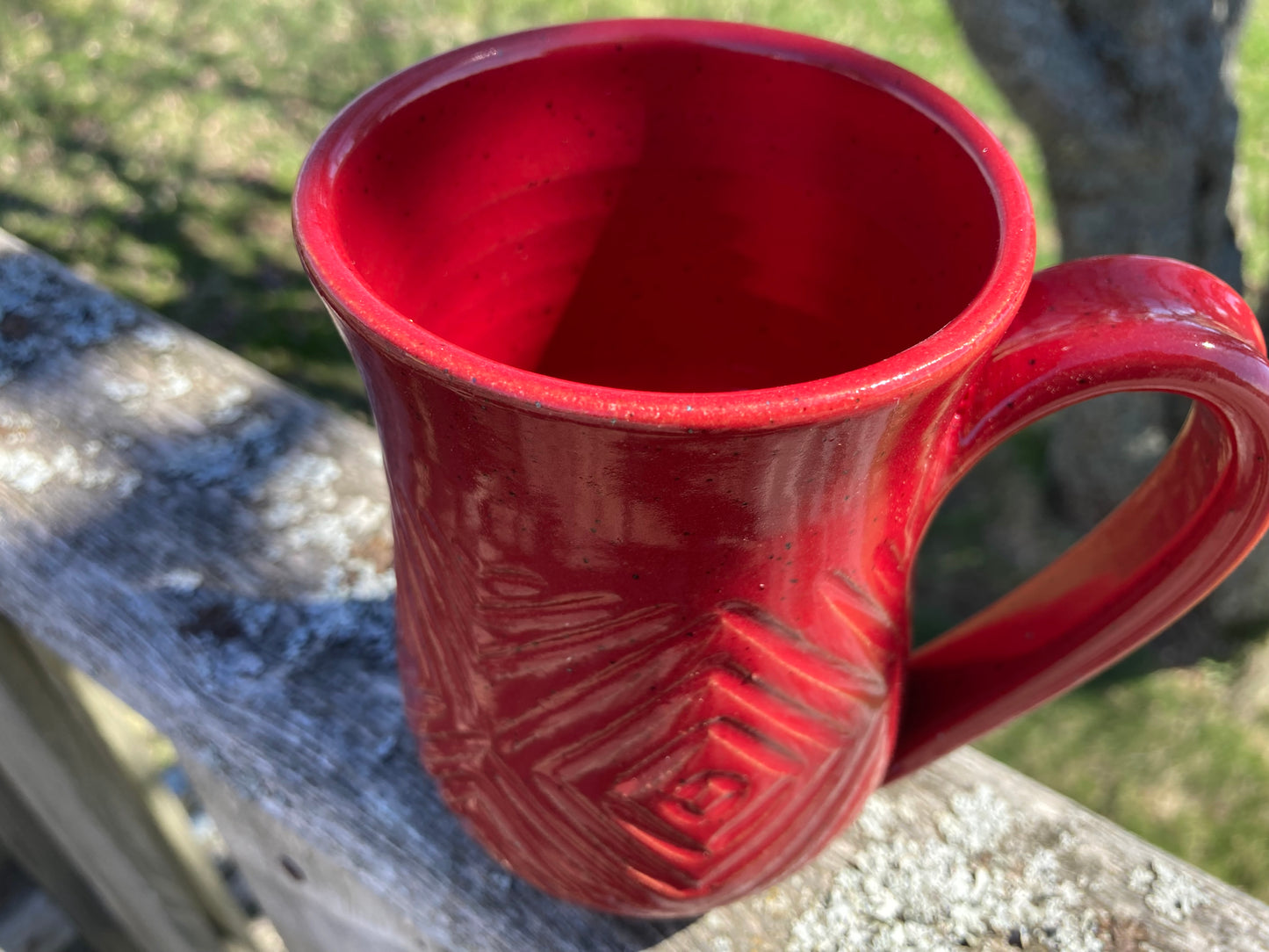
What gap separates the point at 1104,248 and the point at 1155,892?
62.8 inches

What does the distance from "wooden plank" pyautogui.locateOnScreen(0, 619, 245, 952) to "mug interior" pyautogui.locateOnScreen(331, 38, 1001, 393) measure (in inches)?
27.1

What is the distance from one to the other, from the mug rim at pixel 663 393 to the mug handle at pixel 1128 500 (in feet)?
0.18

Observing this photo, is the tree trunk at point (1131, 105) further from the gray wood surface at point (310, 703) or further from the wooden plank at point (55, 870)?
the wooden plank at point (55, 870)

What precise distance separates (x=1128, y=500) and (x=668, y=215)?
378 millimetres

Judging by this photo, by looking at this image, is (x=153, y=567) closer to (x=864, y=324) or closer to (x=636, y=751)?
(x=636, y=751)

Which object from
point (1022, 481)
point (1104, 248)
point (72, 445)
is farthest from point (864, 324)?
point (1022, 481)

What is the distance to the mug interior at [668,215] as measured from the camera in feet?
2.19

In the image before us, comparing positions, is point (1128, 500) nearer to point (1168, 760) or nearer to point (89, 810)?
point (89, 810)

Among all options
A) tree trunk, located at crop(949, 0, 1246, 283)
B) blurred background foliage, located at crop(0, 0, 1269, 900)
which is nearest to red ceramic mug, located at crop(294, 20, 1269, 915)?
tree trunk, located at crop(949, 0, 1246, 283)

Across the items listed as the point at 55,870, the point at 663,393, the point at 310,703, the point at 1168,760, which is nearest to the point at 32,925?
the point at 55,870

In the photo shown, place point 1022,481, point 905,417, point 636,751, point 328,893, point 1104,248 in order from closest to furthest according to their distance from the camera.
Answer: point 905,417 → point 636,751 → point 328,893 → point 1104,248 → point 1022,481

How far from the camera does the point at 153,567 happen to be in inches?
37.5

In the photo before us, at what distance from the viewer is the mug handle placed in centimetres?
57

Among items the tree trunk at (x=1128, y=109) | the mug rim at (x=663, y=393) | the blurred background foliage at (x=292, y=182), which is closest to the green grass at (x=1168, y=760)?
the blurred background foliage at (x=292, y=182)
